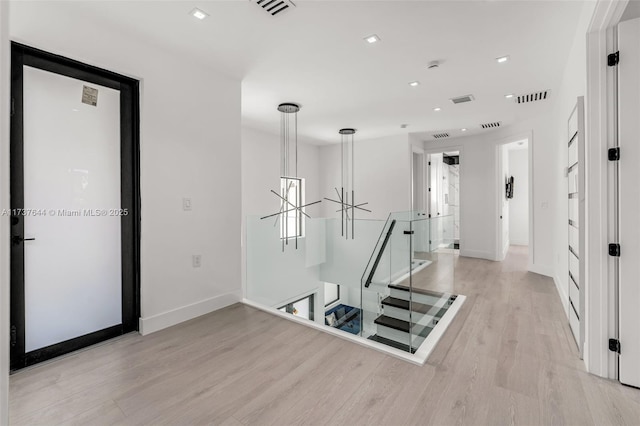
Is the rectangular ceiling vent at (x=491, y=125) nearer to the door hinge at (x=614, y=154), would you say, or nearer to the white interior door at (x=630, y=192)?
the white interior door at (x=630, y=192)

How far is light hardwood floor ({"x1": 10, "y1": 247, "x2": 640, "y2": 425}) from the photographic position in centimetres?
165

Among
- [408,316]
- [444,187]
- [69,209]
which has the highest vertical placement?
[444,187]

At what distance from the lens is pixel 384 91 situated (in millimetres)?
3971

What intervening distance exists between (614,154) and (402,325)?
222 centimetres

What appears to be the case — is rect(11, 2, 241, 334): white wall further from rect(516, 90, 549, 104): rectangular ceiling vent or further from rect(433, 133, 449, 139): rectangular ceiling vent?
rect(433, 133, 449, 139): rectangular ceiling vent

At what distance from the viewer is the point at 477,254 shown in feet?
20.8

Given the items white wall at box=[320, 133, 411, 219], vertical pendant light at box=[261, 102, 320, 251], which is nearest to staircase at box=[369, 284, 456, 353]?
vertical pendant light at box=[261, 102, 320, 251]

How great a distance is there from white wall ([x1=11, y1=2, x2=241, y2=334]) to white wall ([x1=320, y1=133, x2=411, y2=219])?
402 centimetres

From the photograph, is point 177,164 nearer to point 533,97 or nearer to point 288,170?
point 288,170

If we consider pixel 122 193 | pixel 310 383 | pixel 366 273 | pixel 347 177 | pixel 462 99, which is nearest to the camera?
pixel 310 383

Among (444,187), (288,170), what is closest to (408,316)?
(288,170)

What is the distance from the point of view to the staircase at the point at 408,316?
9.09 feet

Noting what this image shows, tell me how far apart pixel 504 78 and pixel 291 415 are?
4094mm

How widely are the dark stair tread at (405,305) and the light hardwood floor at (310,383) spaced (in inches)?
13.1
